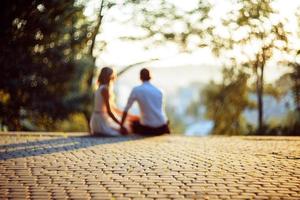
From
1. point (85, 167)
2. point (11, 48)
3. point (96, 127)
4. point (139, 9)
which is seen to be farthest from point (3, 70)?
point (85, 167)

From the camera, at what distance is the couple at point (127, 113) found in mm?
9977

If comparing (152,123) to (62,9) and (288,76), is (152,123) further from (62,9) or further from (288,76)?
(288,76)

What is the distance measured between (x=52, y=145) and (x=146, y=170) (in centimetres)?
309

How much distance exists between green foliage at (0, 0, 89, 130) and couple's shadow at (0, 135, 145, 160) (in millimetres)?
7774

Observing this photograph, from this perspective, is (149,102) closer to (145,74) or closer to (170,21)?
(145,74)

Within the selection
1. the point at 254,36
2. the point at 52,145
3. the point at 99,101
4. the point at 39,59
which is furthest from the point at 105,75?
the point at 254,36

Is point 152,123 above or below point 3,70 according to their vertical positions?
below

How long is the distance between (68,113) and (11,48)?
3273 mm

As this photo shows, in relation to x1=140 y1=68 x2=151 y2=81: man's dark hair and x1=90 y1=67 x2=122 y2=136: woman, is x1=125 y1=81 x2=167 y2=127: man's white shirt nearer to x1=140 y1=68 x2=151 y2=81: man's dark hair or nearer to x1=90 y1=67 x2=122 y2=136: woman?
x1=140 y1=68 x2=151 y2=81: man's dark hair

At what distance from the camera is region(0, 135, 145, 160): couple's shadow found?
23.9 ft

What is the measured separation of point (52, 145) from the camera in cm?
841

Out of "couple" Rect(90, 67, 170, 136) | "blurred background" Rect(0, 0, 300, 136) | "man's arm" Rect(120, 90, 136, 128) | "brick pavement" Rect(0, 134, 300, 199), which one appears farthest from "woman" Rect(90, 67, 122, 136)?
"blurred background" Rect(0, 0, 300, 136)

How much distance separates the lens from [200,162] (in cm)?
654

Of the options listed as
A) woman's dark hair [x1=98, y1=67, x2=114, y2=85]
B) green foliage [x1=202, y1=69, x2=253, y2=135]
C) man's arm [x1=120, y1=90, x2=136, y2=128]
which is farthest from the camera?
green foliage [x1=202, y1=69, x2=253, y2=135]
